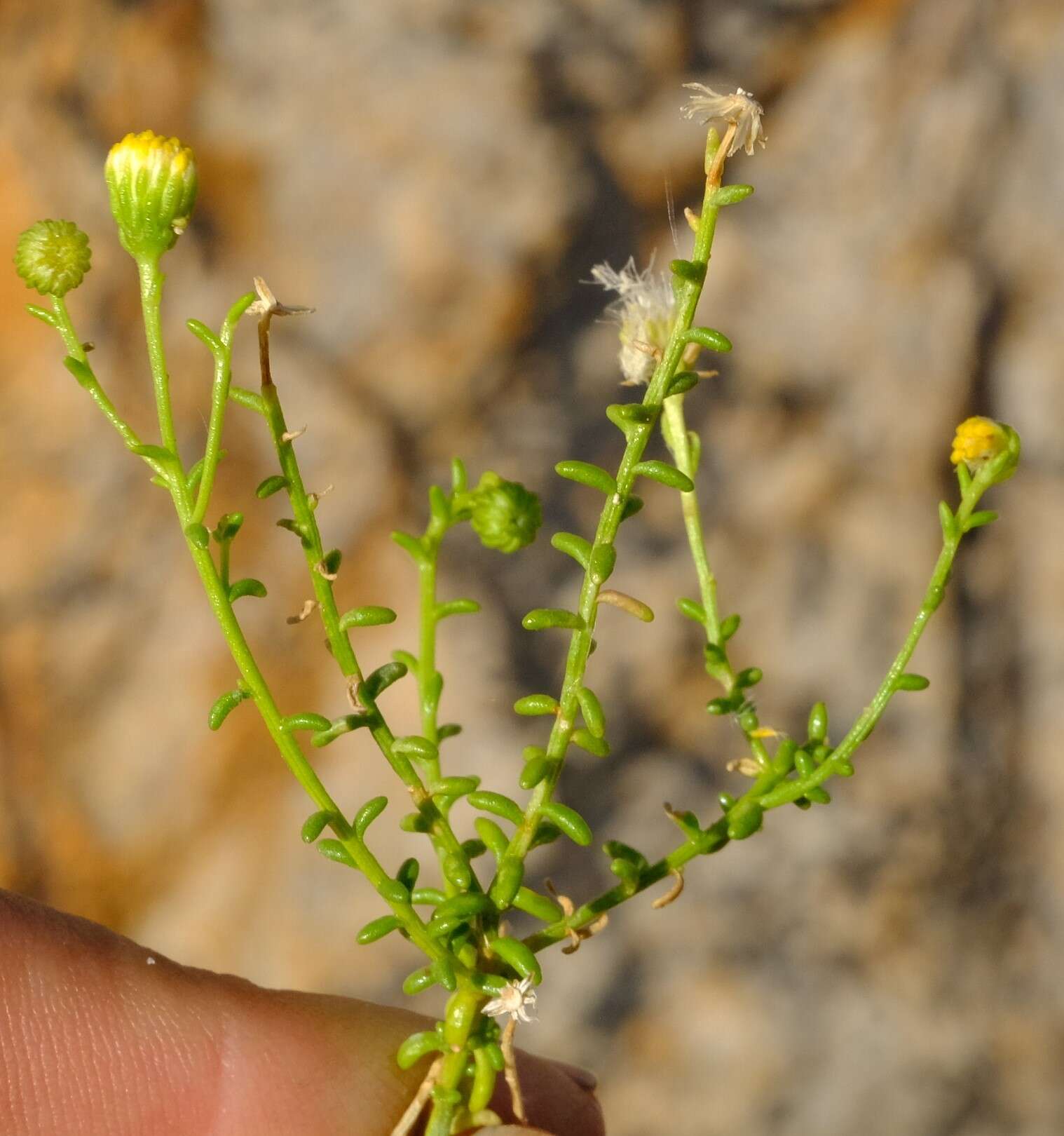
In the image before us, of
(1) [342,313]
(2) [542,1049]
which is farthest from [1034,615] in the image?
(1) [342,313]

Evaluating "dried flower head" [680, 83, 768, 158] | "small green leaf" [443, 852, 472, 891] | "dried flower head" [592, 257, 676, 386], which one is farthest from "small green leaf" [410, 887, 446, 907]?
"dried flower head" [680, 83, 768, 158]

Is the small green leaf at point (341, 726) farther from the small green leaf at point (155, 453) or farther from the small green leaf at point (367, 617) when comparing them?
→ the small green leaf at point (155, 453)

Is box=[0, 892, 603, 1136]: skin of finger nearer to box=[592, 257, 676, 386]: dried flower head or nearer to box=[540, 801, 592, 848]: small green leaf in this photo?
box=[540, 801, 592, 848]: small green leaf

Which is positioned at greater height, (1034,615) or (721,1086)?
(1034,615)

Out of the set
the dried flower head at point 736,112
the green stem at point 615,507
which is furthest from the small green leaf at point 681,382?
the dried flower head at point 736,112

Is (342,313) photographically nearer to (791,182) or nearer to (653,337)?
(791,182)

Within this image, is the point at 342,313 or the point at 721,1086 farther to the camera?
the point at 721,1086

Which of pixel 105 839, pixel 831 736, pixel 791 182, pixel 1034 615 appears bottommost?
pixel 105 839

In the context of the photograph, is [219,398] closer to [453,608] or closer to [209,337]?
[209,337]
